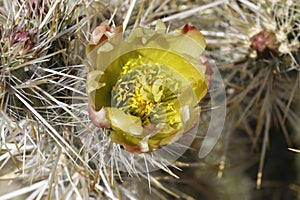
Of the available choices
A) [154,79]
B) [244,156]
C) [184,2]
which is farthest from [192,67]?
[244,156]

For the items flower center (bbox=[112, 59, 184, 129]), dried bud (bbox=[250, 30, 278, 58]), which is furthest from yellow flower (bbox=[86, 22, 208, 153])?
dried bud (bbox=[250, 30, 278, 58])

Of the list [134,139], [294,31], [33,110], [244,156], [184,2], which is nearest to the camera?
[134,139]

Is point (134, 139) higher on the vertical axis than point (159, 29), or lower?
lower

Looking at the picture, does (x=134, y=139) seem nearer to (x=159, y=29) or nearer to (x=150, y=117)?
(x=150, y=117)

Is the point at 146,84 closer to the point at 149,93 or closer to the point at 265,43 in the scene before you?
the point at 149,93

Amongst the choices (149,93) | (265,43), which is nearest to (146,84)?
(149,93)

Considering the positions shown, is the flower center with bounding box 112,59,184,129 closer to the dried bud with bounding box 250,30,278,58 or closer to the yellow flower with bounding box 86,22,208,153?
the yellow flower with bounding box 86,22,208,153

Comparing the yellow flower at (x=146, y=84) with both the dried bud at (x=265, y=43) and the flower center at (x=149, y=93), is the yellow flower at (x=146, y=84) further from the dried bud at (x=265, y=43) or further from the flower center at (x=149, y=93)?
the dried bud at (x=265, y=43)

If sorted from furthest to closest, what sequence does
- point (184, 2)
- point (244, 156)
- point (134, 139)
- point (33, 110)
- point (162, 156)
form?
point (244, 156), point (184, 2), point (162, 156), point (33, 110), point (134, 139)
